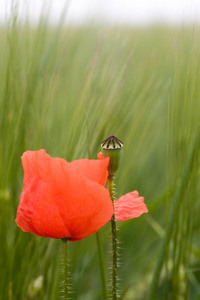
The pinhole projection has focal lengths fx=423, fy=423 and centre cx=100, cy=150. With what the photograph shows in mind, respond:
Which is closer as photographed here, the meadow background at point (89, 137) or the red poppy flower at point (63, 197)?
the red poppy flower at point (63, 197)

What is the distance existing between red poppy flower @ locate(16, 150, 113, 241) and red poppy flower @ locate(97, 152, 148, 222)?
2cm

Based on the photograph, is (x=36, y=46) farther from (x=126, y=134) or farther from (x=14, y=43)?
(x=126, y=134)

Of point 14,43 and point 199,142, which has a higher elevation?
point 14,43

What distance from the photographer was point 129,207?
0.96 feet

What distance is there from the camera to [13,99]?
0.52m

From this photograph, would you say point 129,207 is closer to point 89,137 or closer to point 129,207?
point 129,207

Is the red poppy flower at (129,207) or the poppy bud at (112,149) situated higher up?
the poppy bud at (112,149)

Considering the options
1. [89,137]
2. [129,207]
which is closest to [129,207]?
[129,207]

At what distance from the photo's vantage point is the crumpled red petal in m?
0.28

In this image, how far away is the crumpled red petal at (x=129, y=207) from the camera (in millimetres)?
280

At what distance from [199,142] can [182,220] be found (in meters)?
0.08

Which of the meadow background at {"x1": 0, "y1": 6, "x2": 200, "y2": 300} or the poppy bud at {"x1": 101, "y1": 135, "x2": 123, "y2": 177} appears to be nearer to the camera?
the poppy bud at {"x1": 101, "y1": 135, "x2": 123, "y2": 177}

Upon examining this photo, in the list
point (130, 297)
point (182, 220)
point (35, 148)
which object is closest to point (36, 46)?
point (35, 148)

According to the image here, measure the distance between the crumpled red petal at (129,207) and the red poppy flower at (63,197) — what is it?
0.02 metres
